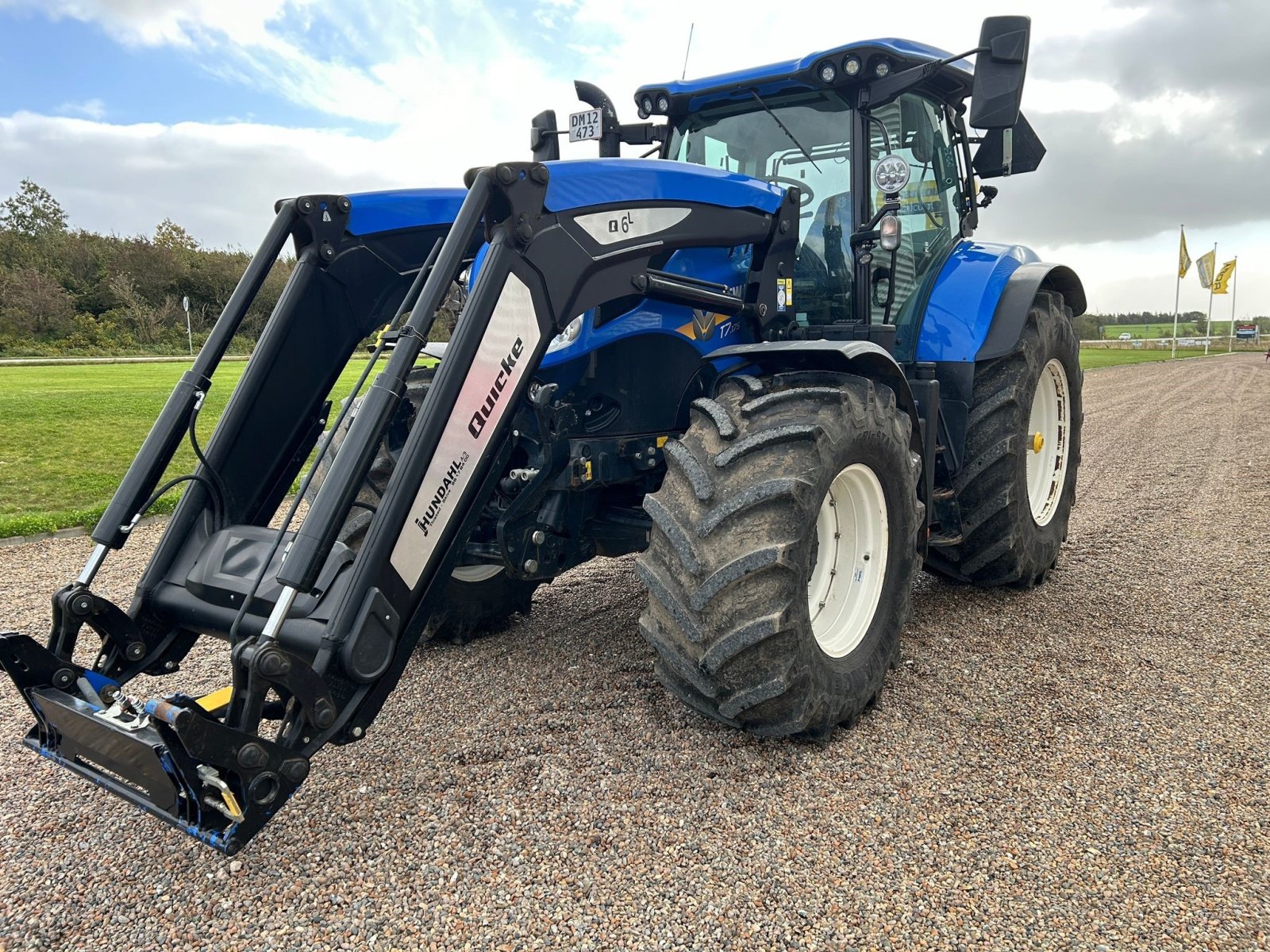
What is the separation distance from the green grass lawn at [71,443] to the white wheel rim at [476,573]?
81.6 inches

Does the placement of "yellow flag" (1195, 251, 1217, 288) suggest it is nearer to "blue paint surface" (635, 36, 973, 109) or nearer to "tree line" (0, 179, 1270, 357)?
"tree line" (0, 179, 1270, 357)

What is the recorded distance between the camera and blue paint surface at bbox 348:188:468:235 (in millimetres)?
3420

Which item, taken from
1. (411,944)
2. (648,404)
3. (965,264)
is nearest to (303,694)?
(411,944)

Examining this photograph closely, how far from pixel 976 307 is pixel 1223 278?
5221 cm

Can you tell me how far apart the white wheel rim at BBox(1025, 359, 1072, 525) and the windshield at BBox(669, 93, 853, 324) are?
1864mm

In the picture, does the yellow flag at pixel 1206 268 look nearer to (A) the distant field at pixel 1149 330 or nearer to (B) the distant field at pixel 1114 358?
(B) the distant field at pixel 1114 358

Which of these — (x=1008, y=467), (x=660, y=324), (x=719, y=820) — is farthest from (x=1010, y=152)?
(x=719, y=820)

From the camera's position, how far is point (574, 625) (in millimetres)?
4562

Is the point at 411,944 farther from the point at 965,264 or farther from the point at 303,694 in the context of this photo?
the point at 965,264

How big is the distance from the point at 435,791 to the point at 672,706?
101 centimetres

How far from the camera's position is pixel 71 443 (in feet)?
35.1

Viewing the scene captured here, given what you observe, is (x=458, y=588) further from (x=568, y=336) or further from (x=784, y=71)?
(x=784, y=71)

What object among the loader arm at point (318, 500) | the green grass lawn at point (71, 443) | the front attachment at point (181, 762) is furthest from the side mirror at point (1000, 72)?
the green grass lawn at point (71, 443)


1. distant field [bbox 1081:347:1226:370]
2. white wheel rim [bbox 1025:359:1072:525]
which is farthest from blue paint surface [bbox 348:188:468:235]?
distant field [bbox 1081:347:1226:370]
